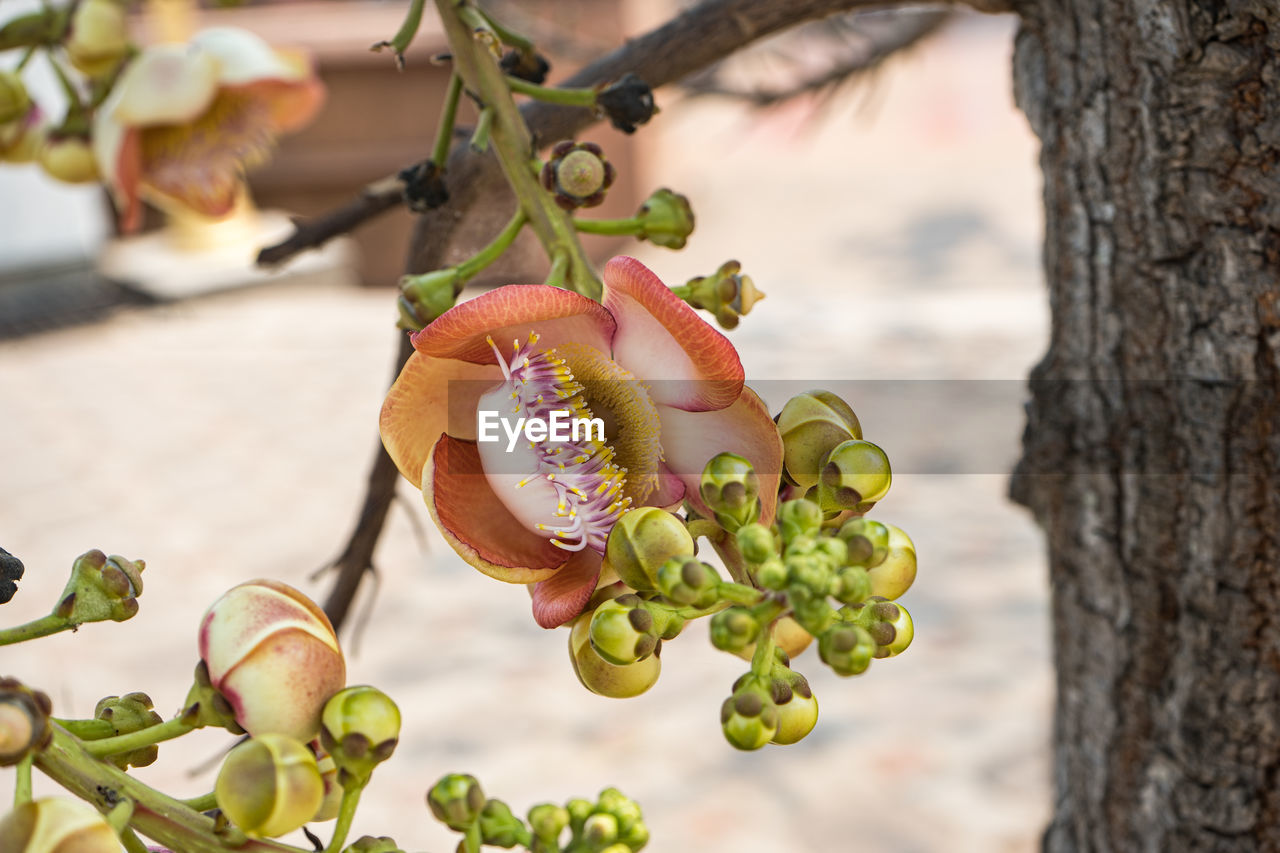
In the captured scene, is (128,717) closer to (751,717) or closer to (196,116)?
(751,717)

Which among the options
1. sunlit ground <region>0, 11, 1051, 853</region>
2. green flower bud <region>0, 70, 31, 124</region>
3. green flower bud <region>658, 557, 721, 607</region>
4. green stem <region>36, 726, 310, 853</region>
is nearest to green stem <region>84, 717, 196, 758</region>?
green stem <region>36, 726, 310, 853</region>

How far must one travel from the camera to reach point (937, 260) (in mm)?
5191

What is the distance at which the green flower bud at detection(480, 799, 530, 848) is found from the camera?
0.26m

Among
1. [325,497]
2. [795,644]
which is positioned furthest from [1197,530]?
[325,497]

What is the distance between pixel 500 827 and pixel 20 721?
0.10 m

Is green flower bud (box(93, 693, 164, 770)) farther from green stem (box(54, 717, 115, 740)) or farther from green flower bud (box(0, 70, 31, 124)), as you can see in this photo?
green flower bud (box(0, 70, 31, 124))

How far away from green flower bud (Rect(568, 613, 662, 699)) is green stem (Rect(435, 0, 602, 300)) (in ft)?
0.28

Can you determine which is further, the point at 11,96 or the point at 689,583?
the point at 11,96

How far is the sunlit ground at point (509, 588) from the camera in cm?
161

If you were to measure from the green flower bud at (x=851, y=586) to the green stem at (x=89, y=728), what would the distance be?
0.17m

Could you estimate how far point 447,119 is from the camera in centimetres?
38

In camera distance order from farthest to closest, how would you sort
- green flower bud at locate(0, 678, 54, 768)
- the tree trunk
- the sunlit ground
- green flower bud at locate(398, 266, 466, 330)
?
1. the sunlit ground
2. the tree trunk
3. green flower bud at locate(398, 266, 466, 330)
4. green flower bud at locate(0, 678, 54, 768)

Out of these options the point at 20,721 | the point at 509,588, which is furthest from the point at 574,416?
the point at 509,588

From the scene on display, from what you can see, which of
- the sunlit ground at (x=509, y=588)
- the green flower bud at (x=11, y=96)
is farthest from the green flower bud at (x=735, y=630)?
the green flower bud at (x=11, y=96)
